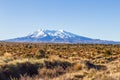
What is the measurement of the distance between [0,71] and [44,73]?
2449 mm

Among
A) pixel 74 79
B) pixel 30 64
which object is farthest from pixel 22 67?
pixel 74 79

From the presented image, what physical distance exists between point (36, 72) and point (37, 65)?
1165 mm

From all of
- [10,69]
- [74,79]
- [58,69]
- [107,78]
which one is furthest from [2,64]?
[107,78]

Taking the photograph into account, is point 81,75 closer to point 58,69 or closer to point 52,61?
point 58,69

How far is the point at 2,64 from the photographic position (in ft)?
54.7

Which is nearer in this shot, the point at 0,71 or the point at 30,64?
the point at 0,71

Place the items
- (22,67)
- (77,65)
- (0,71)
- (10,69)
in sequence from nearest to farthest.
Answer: (0,71)
(10,69)
(22,67)
(77,65)

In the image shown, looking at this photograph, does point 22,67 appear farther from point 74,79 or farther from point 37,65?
point 74,79

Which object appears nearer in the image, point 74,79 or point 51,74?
point 74,79

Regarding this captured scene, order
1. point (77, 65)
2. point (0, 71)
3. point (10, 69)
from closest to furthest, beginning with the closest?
1. point (0, 71)
2. point (10, 69)
3. point (77, 65)

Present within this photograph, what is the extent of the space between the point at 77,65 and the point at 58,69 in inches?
78.4

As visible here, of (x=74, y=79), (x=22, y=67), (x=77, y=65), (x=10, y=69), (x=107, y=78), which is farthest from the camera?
(x=77, y=65)

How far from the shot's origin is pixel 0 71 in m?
15.5

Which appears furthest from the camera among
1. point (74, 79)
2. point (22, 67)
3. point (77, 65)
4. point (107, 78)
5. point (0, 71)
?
point (77, 65)
